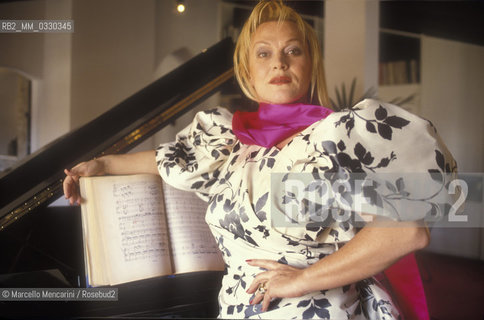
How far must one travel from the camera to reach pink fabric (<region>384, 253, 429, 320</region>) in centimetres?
67

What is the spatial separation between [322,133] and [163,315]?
53 cm

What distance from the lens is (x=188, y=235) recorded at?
0.84 metres

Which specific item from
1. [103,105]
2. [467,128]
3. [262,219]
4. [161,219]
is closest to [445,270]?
[467,128]

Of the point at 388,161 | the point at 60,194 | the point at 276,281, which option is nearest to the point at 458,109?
the point at 388,161

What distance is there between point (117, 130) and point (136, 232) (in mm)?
242

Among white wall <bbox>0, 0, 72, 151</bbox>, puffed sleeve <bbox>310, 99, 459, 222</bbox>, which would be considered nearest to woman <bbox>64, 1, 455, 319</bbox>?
puffed sleeve <bbox>310, 99, 459, 222</bbox>

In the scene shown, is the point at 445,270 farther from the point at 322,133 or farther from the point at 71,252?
the point at 71,252

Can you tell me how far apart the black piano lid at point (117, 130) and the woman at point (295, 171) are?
0.77 ft

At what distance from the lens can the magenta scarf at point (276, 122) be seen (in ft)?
2.13

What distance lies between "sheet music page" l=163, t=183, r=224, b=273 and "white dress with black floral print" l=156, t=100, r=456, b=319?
0.06 m

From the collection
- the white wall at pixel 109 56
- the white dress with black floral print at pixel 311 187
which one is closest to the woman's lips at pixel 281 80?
the white dress with black floral print at pixel 311 187

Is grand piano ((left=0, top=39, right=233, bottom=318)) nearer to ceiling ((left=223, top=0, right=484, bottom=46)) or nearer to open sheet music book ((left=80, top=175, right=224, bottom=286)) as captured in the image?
open sheet music book ((left=80, top=175, right=224, bottom=286))

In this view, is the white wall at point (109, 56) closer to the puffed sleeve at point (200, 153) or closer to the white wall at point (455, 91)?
the puffed sleeve at point (200, 153)

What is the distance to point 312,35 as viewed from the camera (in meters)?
0.68
